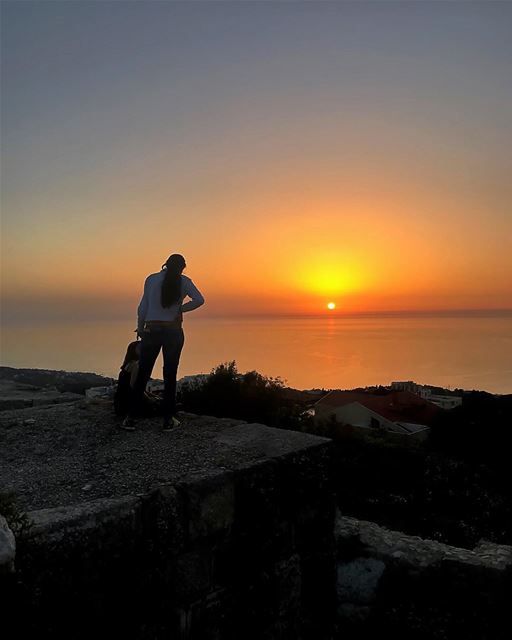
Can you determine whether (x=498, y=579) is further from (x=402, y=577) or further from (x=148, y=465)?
(x=148, y=465)

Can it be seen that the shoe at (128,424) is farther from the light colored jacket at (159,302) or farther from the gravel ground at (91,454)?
the light colored jacket at (159,302)

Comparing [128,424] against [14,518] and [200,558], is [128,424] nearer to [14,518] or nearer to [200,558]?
[200,558]

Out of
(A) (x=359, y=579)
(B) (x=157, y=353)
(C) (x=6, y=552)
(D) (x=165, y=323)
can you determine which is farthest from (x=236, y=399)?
(C) (x=6, y=552)

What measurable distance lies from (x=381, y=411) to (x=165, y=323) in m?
24.5

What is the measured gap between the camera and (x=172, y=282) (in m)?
4.59

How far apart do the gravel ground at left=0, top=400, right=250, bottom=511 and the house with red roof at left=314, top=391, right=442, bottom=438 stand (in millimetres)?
21255

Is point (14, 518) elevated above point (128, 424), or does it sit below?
below

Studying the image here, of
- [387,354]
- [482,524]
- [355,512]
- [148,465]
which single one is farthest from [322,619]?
[387,354]

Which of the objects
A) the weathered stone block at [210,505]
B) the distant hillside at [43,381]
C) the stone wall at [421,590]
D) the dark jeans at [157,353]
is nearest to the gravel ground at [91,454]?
the weathered stone block at [210,505]

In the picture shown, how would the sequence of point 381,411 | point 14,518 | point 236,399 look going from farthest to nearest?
point 381,411 → point 236,399 → point 14,518

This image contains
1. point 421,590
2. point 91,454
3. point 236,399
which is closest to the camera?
point 91,454

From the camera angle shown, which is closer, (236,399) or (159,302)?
(159,302)

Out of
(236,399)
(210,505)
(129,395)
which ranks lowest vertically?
(210,505)

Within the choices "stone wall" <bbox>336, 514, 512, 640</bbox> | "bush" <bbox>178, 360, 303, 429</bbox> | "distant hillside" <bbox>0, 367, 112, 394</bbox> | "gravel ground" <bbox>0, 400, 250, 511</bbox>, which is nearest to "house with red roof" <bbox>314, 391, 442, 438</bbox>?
"bush" <bbox>178, 360, 303, 429</bbox>
